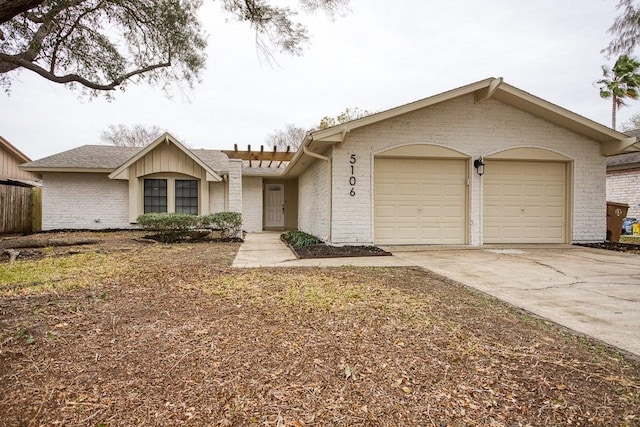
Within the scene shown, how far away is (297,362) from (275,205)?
14603 millimetres

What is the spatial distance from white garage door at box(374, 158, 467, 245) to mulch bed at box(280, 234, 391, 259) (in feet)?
3.41

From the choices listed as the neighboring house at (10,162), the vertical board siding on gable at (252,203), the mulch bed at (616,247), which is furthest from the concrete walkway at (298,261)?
the neighboring house at (10,162)

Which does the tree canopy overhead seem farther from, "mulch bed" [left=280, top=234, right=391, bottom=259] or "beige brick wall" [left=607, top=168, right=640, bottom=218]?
"beige brick wall" [left=607, top=168, right=640, bottom=218]

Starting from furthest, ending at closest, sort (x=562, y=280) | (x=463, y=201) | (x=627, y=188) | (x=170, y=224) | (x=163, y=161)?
(x=627, y=188), (x=163, y=161), (x=170, y=224), (x=463, y=201), (x=562, y=280)

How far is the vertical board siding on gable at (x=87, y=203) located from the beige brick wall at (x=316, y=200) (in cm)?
704

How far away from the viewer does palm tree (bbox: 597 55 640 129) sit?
20.8 m

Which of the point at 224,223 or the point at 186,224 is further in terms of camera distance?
the point at 224,223

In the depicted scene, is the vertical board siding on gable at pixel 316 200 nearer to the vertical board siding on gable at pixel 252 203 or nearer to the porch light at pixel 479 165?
the vertical board siding on gable at pixel 252 203

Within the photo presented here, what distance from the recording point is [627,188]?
14797 millimetres

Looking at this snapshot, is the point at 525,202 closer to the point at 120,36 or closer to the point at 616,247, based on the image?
the point at 616,247

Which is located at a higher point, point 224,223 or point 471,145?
point 471,145

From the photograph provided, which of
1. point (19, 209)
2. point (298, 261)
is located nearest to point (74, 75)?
point (19, 209)

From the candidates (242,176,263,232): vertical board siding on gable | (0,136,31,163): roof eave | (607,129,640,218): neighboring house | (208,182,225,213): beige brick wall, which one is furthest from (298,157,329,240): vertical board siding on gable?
(0,136,31,163): roof eave

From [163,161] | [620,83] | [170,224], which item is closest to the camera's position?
[170,224]
